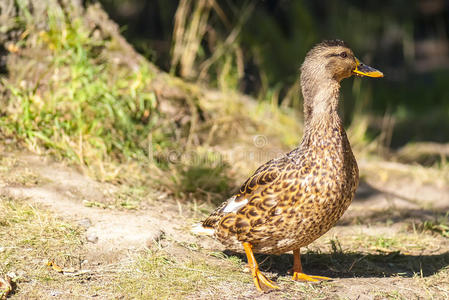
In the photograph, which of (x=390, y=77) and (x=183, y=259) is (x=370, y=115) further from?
(x=183, y=259)

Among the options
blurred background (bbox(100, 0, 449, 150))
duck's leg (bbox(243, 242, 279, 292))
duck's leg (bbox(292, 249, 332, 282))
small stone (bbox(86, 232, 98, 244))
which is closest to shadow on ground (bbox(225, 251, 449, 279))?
duck's leg (bbox(292, 249, 332, 282))

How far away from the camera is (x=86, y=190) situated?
14.2ft

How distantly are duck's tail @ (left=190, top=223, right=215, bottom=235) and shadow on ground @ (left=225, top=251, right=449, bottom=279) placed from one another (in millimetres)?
267

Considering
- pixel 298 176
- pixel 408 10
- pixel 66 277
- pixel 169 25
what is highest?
pixel 408 10

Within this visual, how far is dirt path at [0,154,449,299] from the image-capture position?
3.44 m

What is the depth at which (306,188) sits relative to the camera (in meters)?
3.30

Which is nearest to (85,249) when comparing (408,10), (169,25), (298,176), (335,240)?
(298,176)

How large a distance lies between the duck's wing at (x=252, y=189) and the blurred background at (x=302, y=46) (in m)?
2.85

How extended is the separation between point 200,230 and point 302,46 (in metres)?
5.03

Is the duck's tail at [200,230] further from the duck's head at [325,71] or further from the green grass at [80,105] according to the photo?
the green grass at [80,105]

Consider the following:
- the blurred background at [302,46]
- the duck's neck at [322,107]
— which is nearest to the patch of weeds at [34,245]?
the duck's neck at [322,107]

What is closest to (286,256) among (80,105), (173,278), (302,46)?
(173,278)

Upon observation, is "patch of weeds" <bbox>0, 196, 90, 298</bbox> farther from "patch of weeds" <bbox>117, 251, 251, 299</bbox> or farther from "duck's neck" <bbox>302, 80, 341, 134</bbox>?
"duck's neck" <bbox>302, 80, 341, 134</bbox>

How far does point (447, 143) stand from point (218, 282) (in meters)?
5.90
